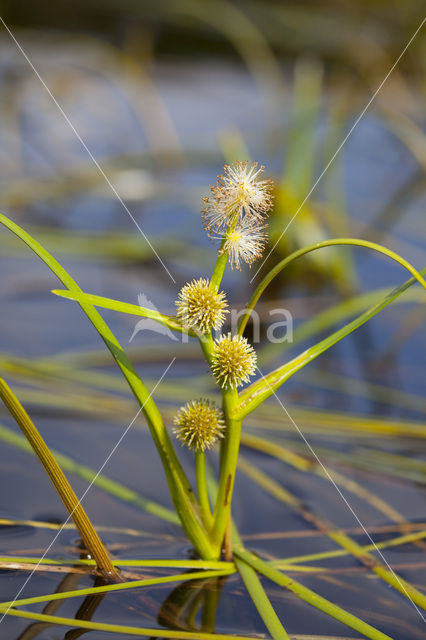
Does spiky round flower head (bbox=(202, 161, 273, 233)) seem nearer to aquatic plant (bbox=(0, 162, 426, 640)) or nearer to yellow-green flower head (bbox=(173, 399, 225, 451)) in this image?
aquatic plant (bbox=(0, 162, 426, 640))

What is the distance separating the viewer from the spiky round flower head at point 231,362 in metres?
0.76

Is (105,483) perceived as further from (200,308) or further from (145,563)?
(200,308)

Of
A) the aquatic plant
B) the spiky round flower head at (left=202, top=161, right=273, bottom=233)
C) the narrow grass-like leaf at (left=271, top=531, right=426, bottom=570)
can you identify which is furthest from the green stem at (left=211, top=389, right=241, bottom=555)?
the spiky round flower head at (left=202, top=161, right=273, bottom=233)

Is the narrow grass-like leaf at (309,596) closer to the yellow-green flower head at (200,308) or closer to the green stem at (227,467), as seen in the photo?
the green stem at (227,467)

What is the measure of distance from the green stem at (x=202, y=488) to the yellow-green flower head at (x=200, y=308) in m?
0.17

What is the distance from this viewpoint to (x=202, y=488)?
83 cm

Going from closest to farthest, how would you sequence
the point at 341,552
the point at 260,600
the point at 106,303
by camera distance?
the point at 106,303 < the point at 260,600 < the point at 341,552

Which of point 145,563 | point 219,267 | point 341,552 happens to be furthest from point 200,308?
point 341,552

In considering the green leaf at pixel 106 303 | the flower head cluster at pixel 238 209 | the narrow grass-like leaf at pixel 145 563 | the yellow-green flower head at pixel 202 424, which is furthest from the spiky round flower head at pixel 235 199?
the narrow grass-like leaf at pixel 145 563

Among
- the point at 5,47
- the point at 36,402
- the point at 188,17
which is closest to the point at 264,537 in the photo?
the point at 36,402

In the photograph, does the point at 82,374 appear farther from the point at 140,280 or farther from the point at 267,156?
the point at 267,156

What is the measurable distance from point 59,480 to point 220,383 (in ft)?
0.73

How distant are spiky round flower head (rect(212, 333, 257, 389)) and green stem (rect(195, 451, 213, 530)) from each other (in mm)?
112

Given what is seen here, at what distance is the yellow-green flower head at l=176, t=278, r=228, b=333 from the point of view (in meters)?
0.73
